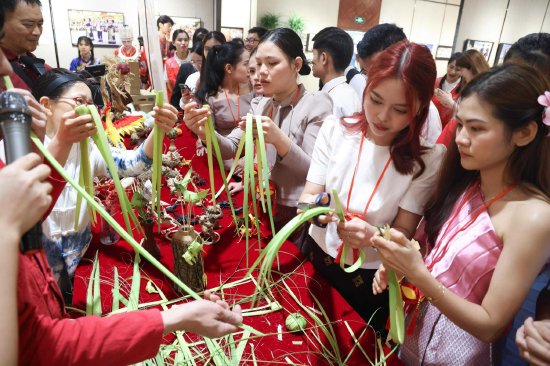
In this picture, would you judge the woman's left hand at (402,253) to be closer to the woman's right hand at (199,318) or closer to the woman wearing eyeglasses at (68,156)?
the woman's right hand at (199,318)

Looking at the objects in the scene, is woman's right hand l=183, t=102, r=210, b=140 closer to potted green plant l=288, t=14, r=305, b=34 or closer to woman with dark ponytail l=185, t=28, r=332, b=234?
woman with dark ponytail l=185, t=28, r=332, b=234

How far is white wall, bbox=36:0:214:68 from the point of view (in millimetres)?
4895

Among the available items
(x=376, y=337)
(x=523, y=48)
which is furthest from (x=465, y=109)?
(x=523, y=48)

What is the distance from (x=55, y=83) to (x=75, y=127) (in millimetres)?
519

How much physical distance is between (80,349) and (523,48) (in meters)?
2.24

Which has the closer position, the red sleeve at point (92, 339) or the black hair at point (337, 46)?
the red sleeve at point (92, 339)

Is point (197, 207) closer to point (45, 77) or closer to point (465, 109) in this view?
point (45, 77)

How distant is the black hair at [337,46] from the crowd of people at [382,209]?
80cm

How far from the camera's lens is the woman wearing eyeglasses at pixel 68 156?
3.24 ft

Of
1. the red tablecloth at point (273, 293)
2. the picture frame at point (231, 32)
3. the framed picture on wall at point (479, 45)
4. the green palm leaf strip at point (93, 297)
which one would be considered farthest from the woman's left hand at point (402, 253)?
the framed picture on wall at point (479, 45)

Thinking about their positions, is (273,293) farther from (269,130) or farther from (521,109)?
(521,109)

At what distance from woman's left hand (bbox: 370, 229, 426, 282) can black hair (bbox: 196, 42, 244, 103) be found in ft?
6.62

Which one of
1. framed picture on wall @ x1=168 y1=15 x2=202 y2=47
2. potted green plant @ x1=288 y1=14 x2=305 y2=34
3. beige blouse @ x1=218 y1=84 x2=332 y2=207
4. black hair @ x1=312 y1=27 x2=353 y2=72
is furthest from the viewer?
potted green plant @ x1=288 y1=14 x2=305 y2=34

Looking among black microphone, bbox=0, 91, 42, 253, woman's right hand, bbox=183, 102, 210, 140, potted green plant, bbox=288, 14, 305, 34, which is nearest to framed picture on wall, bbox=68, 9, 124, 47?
potted green plant, bbox=288, 14, 305, 34
